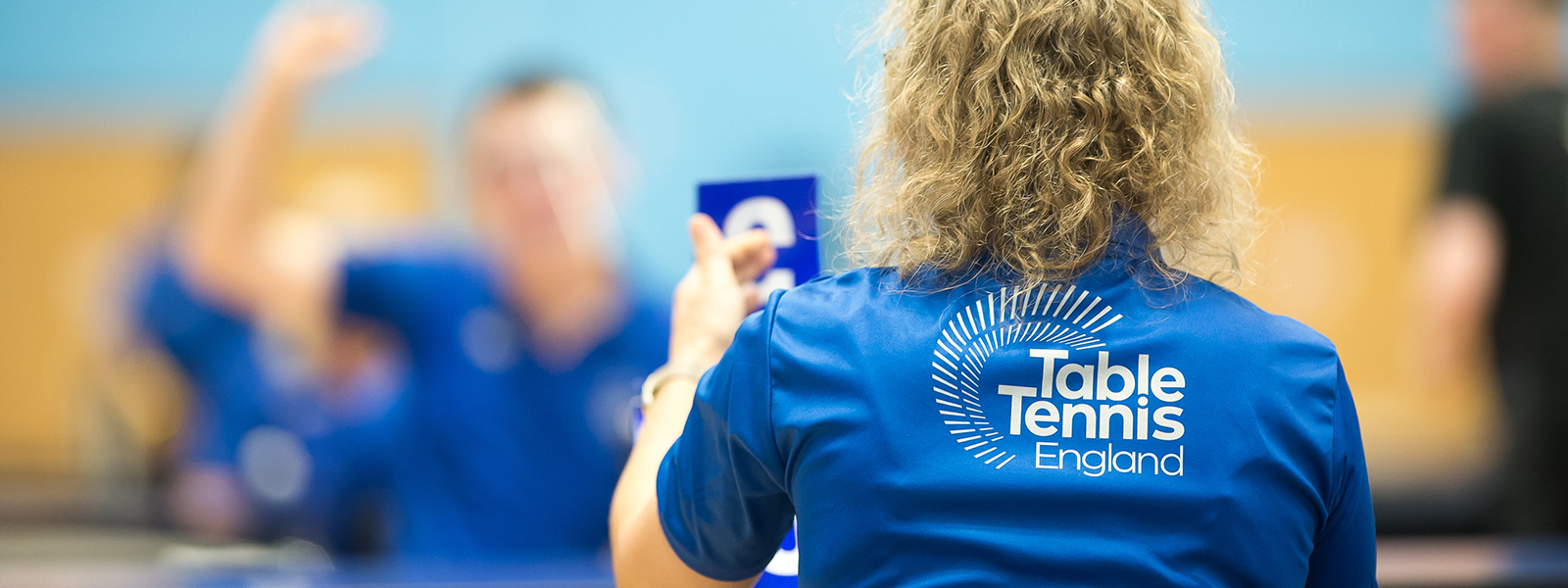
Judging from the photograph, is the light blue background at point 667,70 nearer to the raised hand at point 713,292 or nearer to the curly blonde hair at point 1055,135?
the raised hand at point 713,292

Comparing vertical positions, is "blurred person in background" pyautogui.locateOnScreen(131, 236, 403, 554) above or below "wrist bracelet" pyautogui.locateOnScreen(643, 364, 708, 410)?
below

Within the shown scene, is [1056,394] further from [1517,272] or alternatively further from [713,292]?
[1517,272]

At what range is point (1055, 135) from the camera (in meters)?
0.86

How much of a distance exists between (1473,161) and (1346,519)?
2.75 m

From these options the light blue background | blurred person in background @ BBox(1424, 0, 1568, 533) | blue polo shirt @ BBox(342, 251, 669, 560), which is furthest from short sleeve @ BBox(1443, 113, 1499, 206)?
blue polo shirt @ BBox(342, 251, 669, 560)

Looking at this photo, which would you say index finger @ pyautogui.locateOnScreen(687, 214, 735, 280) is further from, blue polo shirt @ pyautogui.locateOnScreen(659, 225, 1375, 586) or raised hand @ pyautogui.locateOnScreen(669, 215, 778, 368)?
blue polo shirt @ pyautogui.locateOnScreen(659, 225, 1375, 586)

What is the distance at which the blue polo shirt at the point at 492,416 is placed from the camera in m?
2.57

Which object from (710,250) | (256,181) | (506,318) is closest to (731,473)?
(710,250)

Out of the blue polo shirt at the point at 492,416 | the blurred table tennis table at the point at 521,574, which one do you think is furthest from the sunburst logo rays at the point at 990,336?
the blue polo shirt at the point at 492,416

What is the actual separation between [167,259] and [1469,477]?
13.8ft

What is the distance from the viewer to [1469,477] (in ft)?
12.5

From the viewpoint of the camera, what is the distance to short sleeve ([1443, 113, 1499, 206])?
3.12 metres

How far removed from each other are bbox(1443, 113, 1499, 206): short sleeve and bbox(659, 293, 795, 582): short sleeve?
114 inches

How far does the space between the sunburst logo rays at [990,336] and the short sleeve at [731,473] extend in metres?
0.13
